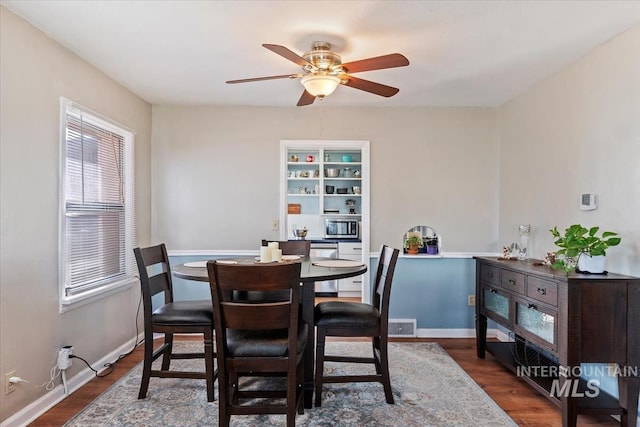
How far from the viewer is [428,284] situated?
4.04m

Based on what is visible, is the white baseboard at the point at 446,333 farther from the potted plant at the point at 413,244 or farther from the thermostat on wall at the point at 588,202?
the thermostat on wall at the point at 588,202

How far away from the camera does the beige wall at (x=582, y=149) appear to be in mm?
2334

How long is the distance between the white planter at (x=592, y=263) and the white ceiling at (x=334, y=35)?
1.37 meters

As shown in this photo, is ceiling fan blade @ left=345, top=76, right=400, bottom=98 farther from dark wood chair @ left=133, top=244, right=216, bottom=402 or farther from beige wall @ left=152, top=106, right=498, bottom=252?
dark wood chair @ left=133, top=244, right=216, bottom=402

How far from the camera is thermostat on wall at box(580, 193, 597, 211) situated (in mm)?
2604

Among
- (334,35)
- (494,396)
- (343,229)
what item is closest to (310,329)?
(494,396)

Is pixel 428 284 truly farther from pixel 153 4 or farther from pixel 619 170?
pixel 153 4

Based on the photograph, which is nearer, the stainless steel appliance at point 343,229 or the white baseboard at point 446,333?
the white baseboard at point 446,333

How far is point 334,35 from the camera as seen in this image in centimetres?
244

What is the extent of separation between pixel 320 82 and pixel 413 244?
2.24 metres

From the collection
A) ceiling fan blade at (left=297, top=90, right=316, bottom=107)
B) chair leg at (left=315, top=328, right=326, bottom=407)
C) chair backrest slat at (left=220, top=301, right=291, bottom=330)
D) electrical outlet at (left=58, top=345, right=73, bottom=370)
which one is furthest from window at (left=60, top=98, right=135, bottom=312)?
chair leg at (left=315, top=328, right=326, bottom=407)

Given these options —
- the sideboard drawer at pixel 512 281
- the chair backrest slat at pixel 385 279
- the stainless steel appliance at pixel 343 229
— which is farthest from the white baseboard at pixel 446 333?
the stainless steel appliance at pixel 343 229

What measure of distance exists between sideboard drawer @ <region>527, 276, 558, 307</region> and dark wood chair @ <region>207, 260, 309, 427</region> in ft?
5.09

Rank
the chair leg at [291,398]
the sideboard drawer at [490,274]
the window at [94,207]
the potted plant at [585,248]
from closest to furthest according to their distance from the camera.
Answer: the chair leg at [291,398] → the potted plant at [585,248] → the window at [94,207] → the sideboard drawer at [490,274]
